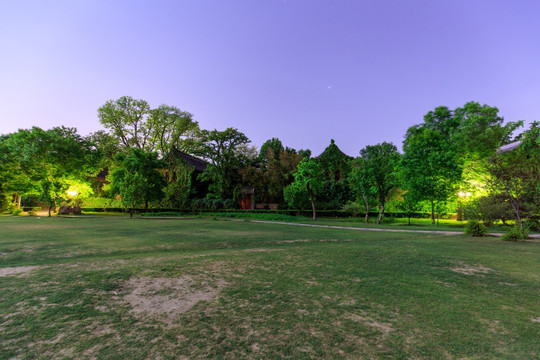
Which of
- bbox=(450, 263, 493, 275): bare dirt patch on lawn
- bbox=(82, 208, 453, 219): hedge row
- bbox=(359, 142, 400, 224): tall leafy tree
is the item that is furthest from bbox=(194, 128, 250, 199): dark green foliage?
bbox=(450, 263, 493, 275): bare dirt patch on lawn

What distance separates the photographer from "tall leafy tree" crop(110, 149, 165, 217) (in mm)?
24375

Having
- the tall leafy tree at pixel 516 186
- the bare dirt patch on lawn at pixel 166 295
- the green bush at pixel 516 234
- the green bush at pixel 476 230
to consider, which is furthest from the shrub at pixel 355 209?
the bare dirt patch on lawn at pixel 166 295

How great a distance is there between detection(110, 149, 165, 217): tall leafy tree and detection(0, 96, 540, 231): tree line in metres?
0.11

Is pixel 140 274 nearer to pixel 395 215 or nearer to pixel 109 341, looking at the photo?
pixel 109 341

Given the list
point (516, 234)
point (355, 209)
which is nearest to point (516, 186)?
point (516, 234)

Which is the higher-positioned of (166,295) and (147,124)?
(147,124)

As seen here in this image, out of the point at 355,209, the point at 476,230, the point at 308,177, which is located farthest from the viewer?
the point at 355,209

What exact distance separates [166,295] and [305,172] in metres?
24.3

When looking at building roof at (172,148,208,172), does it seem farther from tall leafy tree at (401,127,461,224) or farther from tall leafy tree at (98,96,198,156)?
tall leafy tree at (401,127,461,224)

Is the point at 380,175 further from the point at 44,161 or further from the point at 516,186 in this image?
the point at 44,161

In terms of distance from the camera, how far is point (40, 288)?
413cm

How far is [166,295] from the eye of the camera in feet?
12.9

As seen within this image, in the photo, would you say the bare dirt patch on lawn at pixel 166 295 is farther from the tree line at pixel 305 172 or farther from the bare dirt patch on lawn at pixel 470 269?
the tree line at pixel 305 172

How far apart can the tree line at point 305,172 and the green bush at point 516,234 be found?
2.95 feet
